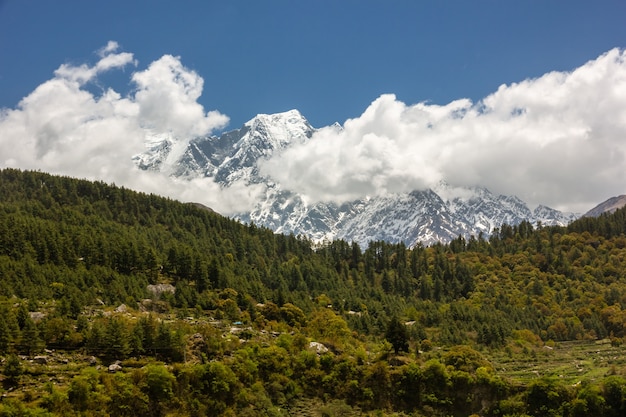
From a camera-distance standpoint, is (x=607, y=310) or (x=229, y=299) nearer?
(x=229, y=299)

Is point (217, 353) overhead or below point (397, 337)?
below

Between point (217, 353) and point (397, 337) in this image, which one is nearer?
point (217, 353)

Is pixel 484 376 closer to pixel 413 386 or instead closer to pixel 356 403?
pixel 413 386

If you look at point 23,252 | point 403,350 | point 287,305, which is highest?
point 23,252

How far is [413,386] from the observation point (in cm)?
10988

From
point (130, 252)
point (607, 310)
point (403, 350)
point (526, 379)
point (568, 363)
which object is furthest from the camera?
point (607, 310)

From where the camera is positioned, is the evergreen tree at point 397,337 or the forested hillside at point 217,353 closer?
the forested hillside at point 217,353

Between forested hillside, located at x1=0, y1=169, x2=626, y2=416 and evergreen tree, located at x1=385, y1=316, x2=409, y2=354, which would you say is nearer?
forested hillside, located at x1=0, y1=169, x2=626, y2=416

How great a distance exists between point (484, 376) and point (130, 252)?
340 feet

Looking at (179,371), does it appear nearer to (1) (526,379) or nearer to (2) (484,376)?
(2) (484,376)

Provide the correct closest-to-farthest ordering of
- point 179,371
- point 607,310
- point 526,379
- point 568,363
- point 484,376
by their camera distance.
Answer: point 179,371 < point 484,376 < point 526,379 < point 568,363 < point 607,310

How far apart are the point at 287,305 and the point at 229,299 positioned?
51.8ft

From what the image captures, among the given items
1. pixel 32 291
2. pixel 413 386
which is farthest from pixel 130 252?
pixel 413 386

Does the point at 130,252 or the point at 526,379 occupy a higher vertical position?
the point at 130,252
